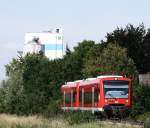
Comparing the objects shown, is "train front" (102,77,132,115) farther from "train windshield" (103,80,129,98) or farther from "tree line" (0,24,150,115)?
"tree line" (0,24,150,115)

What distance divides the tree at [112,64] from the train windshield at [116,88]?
1156cm

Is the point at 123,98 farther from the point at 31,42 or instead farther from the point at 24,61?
the point at 31,42

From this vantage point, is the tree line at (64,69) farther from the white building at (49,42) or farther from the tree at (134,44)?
the white building at (49,42)

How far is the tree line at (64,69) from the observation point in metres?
62.8

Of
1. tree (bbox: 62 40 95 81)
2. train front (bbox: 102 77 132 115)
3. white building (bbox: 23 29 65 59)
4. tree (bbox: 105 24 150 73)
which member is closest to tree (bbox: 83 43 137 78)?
tree (bbox: 105 24 150 73)

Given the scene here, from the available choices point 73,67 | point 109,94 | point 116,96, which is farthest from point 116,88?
point 73,67

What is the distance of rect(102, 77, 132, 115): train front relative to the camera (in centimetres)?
4722

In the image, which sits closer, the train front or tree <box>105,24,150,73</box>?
the train front

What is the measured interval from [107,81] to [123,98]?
66.8 inches

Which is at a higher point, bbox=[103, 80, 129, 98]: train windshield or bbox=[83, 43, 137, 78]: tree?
bbox=[83, 43, 137, 78]: tree

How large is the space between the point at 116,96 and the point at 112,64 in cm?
1453

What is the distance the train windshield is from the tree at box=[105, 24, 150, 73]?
85.9 ft

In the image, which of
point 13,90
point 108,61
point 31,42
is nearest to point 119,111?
point 108,61

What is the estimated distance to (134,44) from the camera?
75.6m
